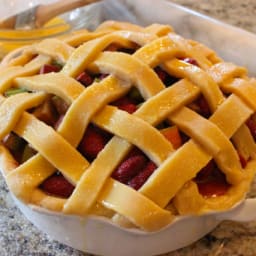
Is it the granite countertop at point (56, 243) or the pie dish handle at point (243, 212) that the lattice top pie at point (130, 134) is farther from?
the granite countertop at point (56, 243)

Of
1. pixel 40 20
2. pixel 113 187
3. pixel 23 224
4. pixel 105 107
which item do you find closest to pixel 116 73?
pixel 105 107

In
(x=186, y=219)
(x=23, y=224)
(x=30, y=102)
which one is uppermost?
(x=30, y=102)

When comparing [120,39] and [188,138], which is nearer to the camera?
[188,138]

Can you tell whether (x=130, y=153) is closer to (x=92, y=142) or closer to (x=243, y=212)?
(x=92, y=142)

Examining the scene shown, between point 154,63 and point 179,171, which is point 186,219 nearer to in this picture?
point 179,171

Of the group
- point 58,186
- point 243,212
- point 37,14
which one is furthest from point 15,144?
point 37,14

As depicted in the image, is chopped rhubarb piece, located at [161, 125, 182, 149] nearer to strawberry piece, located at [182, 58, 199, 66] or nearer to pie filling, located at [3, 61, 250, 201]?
pie filling, located at [3, 61, 250, 201]

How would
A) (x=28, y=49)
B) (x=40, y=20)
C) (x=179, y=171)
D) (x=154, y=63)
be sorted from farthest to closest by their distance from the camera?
(x=40, y=20)
(x=28, y=49)
(x=154, y=63)
(x=179, y=171)

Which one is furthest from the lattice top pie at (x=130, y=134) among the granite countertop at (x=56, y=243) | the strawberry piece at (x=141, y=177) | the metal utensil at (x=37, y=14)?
the metal utensil at (x=37, y=14)
